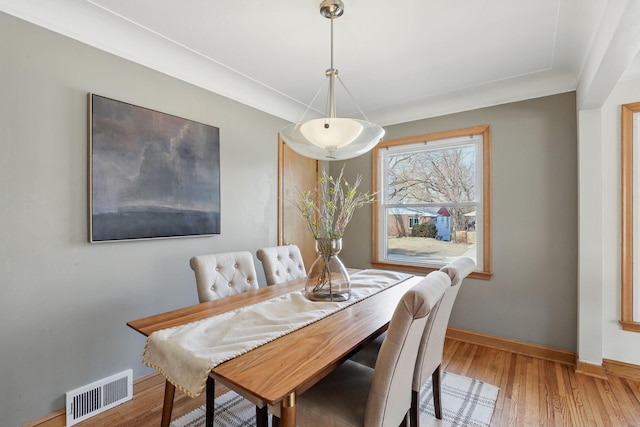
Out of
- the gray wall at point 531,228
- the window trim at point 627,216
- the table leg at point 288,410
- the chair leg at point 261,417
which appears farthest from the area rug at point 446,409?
the window trim at point 627,216

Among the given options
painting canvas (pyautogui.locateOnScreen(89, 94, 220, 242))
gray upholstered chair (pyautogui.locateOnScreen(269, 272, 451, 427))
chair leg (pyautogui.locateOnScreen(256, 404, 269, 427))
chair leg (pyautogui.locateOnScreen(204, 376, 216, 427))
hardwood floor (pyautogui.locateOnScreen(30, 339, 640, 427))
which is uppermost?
painting canvas (pyautogui.locateOnScreen(89, 94, 220, 242))

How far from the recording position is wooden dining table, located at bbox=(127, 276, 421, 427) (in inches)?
37.8

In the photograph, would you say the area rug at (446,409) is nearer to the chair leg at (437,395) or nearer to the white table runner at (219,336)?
the chair leg at (437,395)

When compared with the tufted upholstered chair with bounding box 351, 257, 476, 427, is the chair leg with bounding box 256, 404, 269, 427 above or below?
below

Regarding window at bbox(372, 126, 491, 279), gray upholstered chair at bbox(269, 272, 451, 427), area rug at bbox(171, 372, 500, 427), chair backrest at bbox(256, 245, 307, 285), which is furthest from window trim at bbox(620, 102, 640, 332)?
chair backrest at bbox(256, 245, 307, 285)

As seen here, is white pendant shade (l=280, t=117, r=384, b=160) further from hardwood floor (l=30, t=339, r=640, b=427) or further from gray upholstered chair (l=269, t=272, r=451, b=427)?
hardwood floor (l=30, t=339, r=640, b=427)

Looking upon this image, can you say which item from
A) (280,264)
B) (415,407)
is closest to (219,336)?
(415,407)

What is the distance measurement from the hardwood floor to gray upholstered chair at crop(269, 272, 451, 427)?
111 cm

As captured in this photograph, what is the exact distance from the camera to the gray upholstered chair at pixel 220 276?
6.08ft

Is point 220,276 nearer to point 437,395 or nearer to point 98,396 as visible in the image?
point 98,396

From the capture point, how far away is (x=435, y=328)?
1610 millimetres

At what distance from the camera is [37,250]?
5.62ft

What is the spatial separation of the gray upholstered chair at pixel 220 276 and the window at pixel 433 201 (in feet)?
6.18

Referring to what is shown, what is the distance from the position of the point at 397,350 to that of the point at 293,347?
0.39 metres
